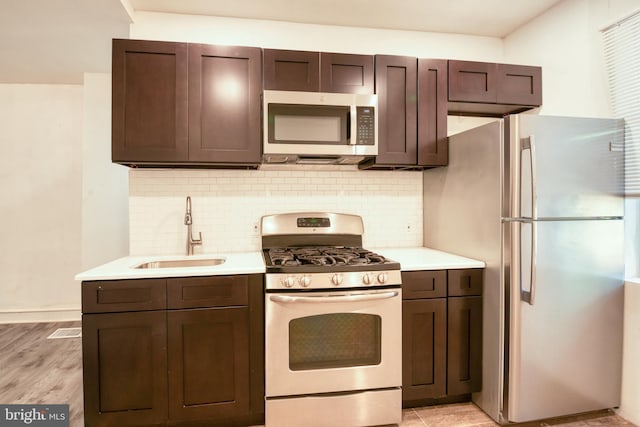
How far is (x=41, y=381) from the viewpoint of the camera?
2547mm

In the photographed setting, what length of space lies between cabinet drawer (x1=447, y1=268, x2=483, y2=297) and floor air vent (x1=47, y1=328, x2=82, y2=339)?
3.48m

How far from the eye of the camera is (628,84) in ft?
6.83

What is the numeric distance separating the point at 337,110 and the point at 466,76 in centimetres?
102

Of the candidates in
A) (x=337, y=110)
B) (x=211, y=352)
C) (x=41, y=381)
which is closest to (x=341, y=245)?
(x=337, y=110)

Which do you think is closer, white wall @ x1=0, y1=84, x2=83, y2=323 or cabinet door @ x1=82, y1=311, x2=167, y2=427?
cabinet door @ x1=82, y1=311, x2=167, y2=427

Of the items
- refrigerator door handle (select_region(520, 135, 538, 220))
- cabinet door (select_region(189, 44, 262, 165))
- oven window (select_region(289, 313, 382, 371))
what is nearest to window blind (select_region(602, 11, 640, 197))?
refrigerator door handle (select_region(520, 135, 538, 220))

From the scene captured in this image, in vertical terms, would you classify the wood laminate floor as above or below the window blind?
below

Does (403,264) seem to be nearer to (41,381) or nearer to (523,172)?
(523,172)

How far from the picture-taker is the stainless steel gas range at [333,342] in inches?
75.6

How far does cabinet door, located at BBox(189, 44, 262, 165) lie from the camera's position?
2219 mm

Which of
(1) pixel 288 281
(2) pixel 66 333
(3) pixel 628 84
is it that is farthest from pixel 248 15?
(2) pixel 66 333

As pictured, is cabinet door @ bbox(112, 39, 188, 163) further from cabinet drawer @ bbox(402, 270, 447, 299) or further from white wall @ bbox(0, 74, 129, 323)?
white wall @ bbox(0, 74, 129, 323)

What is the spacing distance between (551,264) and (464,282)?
47cm

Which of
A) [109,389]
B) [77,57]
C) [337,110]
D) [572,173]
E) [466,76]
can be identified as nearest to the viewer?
[109,389]
